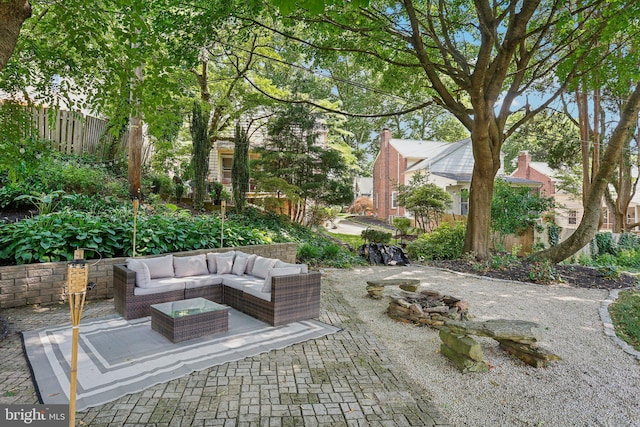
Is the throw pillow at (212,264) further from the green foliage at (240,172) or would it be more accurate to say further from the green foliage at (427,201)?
the green foliage at (427,201)

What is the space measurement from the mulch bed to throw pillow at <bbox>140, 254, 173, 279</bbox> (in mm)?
6890

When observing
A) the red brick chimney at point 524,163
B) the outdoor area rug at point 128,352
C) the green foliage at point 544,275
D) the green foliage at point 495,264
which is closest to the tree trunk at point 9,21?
the outdoor area rug at point 128,352

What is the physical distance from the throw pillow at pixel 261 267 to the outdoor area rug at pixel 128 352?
0.91 m

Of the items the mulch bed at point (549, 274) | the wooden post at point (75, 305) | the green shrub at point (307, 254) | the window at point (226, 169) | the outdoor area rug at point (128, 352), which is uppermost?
the window at point (226, 169)

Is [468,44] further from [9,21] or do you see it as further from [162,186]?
[9,21]

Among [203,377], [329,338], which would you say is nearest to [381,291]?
[329,338]

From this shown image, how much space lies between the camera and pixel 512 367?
3922 millimetres

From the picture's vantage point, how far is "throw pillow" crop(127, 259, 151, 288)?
5247mm

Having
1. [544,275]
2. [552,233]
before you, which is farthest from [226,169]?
[544,275]

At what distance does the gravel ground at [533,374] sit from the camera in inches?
120

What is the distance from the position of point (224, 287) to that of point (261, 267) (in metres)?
0.67

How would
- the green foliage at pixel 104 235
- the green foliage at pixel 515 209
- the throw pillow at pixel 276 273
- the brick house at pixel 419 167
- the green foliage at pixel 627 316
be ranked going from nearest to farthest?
1. the green foliage at pixel 627 316
2. the throw pillow at pixel 276 273
3. the green foliage at pixel 104 235
4. the green foliage at pixel 515 209
5. the brick house at pixel 419 167

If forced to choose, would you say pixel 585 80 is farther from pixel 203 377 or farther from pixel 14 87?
pixel 14 87

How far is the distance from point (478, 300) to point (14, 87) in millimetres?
8184
